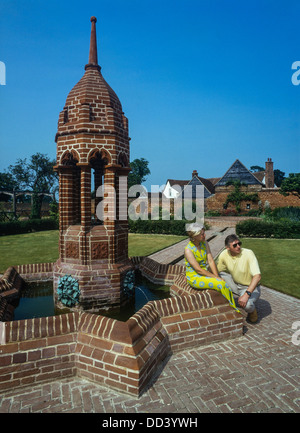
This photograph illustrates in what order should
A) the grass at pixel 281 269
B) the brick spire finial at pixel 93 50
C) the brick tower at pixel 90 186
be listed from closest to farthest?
the brick tower at pixel 90 186
the brick spire finial at pixel 93 50
the grass at pixel 281 269

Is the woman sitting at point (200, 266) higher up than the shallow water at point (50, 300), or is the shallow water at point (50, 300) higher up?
the woman sitting at point (200, 266)

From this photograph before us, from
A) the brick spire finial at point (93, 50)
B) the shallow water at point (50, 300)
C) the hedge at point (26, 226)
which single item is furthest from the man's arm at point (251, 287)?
the hedge at point (26, 226)

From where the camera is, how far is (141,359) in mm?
3213

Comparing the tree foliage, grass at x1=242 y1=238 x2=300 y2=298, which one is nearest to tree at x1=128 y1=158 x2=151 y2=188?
the tree foliage

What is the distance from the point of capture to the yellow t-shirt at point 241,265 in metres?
4.84

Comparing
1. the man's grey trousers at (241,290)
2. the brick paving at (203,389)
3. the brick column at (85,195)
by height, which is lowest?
the brick paving at (203,389)

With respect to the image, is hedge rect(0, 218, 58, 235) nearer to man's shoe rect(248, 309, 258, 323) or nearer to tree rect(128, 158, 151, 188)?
man's shoe rect(248, 309, 258, 323)

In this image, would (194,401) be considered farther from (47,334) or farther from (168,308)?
(47,334)

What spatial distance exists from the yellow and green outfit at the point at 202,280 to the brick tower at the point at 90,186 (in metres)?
1.41

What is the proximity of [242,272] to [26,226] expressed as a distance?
2498cm

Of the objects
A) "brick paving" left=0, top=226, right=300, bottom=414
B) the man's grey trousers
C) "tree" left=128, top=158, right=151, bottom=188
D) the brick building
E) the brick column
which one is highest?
"tree" left=128, top=158, right=151, bottom=188

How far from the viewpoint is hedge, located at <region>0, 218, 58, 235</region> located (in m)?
23.8

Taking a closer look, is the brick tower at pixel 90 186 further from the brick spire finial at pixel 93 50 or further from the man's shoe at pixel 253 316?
the man's shoe at pixel 253 316

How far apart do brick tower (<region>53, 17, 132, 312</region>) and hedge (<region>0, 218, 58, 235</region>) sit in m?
21.4
